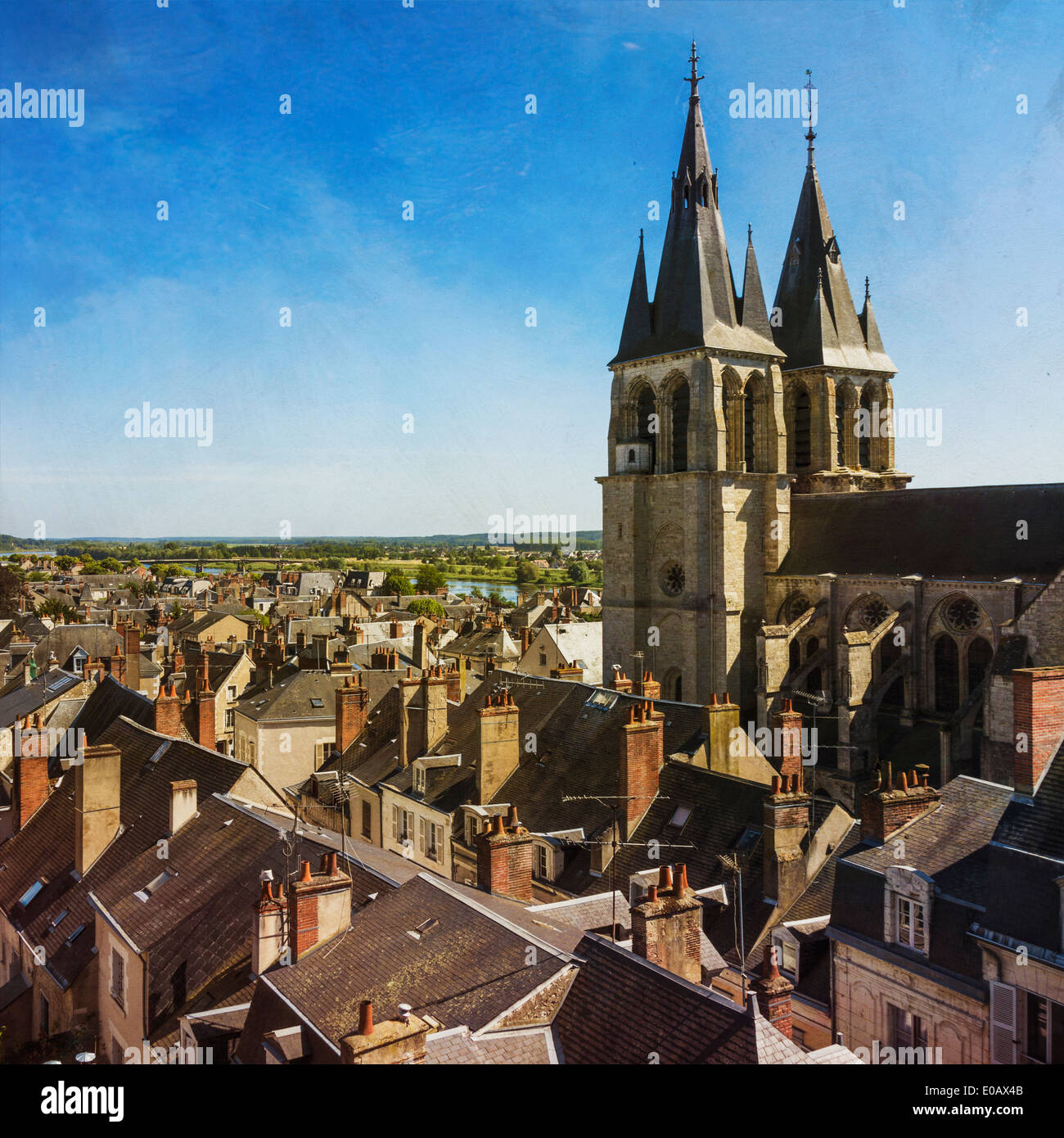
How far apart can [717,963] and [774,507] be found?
2779 cm

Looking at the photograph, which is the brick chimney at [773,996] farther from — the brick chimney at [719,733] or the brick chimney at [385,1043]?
the brick chimney at [719,733]

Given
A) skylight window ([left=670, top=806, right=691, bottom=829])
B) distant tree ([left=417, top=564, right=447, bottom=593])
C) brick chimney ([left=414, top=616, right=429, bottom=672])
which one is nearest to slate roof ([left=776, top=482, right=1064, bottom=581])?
brick chimney ([left=414, top=616, right=429, bottom=672])

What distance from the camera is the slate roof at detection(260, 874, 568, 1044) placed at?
9.77 meters

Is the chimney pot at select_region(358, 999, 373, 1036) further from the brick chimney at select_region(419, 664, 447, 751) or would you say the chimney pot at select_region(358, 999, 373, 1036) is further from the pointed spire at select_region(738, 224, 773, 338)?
the pointed spire at select_region(738, 224, 773, 338)

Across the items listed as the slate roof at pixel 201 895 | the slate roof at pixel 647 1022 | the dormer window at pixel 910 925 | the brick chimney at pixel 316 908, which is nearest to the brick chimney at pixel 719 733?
the dormer window at pixel 910 925

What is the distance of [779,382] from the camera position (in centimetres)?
3988

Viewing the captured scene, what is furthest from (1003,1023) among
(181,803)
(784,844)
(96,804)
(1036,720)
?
(96,804)

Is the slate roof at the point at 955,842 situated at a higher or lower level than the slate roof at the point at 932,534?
lower

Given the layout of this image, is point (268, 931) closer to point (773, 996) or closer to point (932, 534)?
point (773, 996)

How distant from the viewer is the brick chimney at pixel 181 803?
707 inches

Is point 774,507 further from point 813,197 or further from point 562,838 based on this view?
point 562,838

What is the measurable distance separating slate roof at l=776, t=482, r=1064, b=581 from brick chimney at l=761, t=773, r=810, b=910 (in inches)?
729

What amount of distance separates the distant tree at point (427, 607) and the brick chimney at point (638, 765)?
6480 centimetres
